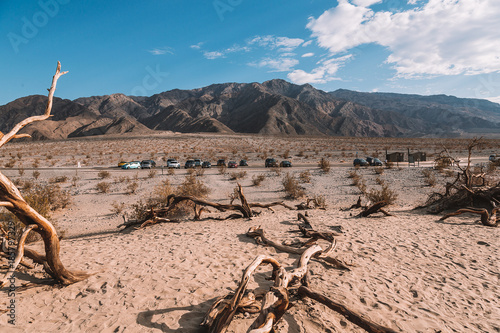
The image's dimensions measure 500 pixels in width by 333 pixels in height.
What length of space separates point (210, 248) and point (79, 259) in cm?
319

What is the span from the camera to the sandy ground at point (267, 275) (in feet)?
13.0

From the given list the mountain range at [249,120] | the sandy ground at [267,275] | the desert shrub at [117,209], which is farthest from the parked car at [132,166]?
the mountain range at [249,120]

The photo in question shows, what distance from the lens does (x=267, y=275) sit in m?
5.41

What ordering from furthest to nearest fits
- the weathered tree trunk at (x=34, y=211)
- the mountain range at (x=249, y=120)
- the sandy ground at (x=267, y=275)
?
the mountain range at (x=249, y=120)
the sandy ground at (x=267, y=275)
the weathered tree trunk at (x=34, y=211)

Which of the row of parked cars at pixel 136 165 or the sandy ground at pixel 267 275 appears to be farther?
the row of parked cars at pixel 136 165

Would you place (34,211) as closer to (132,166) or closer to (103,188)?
(103,188)

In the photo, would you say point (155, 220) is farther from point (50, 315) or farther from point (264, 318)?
point (264, 318)

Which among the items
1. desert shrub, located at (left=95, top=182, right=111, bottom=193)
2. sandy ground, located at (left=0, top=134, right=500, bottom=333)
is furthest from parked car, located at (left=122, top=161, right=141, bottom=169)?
sandy ground, located at (left=0, top=134, right=500, bottom=333)

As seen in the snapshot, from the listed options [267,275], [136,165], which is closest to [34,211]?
[267,275]

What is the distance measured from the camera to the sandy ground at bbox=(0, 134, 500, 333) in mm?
3949

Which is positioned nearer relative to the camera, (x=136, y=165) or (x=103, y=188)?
(x=103, y=188)

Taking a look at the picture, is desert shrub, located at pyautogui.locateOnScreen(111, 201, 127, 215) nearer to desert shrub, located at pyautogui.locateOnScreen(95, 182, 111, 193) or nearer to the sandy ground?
the sandy ground

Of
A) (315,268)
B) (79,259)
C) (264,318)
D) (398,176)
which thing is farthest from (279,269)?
(398,176)

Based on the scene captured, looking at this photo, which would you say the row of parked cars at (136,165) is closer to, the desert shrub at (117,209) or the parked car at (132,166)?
the parked car at (132,166)
